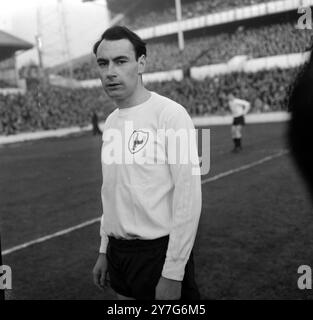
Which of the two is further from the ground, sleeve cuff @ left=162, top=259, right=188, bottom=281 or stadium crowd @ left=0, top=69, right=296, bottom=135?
stadium crowd @ left=0, top=69, right=296, bottom=135

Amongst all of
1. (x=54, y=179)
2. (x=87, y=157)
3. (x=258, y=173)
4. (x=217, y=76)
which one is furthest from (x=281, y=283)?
(x=217, y=76)

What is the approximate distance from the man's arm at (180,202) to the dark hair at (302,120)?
107 cm

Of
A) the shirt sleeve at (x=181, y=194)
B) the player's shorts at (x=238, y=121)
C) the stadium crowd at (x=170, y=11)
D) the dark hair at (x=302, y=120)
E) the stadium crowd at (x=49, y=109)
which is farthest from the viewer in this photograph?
the stadium crowd at (x=170, y=11)

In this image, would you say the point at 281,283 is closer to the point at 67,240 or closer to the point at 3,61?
the point at 67,240

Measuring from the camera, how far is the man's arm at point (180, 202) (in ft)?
6.39

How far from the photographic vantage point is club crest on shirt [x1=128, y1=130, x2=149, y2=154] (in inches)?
79.5

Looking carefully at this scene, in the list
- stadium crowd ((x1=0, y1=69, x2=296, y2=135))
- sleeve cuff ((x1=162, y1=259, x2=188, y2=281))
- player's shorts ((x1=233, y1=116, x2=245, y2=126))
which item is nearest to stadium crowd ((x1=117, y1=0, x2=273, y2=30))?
stadium crowd ((x1=0, y1=69, x2=296, y2=135))


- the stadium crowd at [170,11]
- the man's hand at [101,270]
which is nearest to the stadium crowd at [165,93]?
the stadium crowd at [170,11]

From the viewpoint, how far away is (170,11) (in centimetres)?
4188

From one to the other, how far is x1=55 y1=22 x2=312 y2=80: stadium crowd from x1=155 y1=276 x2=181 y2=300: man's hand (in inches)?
1107

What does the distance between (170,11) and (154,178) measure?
138 ft

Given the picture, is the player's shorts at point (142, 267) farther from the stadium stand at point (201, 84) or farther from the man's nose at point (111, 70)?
the stadium stand at point (201, 84)

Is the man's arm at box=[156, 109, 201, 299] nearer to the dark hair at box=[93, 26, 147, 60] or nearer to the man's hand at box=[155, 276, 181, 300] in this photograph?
the man's hand at box=[155, 276, 181, 300]

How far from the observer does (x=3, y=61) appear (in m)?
35.3
